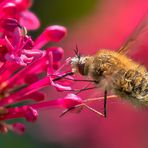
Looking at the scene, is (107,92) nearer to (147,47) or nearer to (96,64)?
(96,64)

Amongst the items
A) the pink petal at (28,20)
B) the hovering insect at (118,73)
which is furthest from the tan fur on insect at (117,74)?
the pink petal at (28,20)

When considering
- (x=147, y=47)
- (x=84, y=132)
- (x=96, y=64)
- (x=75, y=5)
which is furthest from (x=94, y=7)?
(x=96, y=64)

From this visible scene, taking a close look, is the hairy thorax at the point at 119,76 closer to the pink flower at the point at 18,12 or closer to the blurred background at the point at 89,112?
the pink flower at the point at 18,12

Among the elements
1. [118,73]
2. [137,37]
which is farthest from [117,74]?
[137,37]

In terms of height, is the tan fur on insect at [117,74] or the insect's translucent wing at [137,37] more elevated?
the insect's translucent wing at [137,37]

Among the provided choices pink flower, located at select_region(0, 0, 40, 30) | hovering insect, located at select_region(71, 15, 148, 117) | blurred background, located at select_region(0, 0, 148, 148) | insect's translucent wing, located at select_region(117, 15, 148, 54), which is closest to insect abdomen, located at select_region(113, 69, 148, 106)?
hovering insect, located at select_region(71, 15, 148, 117)

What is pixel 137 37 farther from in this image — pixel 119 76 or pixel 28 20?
pixel 28 20

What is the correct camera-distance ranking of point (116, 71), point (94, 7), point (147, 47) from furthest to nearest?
point (94, 7) < point (147, 47) < point (116, 71)

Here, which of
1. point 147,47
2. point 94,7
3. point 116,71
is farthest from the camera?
point 94,7

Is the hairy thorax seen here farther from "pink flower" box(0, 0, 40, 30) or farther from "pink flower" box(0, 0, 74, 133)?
"pink flower" box(0, 0, 40, 30)
